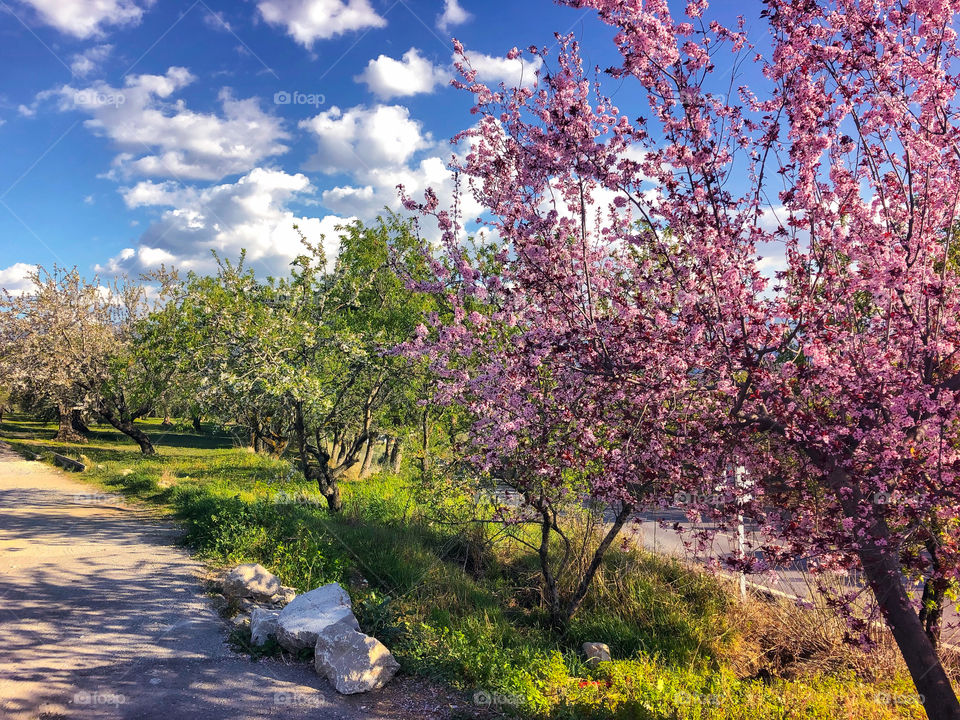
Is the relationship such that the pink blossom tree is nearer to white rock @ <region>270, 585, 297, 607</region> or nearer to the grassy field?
the grassy field

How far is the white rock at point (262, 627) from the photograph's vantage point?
6645mm

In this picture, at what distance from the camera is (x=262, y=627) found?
672cm

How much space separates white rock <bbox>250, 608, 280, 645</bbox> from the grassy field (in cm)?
100

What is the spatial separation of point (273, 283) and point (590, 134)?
10.3m

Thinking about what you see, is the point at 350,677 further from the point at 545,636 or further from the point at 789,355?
the point at 789,355

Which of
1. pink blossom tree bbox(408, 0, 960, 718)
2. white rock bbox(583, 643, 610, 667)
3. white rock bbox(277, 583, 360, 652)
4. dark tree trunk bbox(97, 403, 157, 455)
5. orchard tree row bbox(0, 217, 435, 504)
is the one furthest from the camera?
dark tree trunk bbox(97, 403, 157, 455)

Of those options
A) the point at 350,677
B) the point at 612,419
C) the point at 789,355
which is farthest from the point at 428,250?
the point at 350,677

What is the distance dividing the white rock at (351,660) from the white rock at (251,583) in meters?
2.05

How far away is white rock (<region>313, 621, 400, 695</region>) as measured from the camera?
584 cm

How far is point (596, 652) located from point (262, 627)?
4141 millimetres

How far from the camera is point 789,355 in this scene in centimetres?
522

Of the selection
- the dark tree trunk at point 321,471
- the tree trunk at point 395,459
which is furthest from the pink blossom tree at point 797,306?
the tree trunk at point 395,459

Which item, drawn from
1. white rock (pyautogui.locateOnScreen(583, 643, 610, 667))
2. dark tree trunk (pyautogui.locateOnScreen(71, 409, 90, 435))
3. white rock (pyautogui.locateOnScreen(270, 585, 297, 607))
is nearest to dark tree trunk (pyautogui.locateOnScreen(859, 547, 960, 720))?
white rock (pyautogui.locateOnScreen(583, 643, 610, 667))

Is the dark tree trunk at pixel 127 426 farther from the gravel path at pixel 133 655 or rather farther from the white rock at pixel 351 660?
the white rock at pixel 351 660
